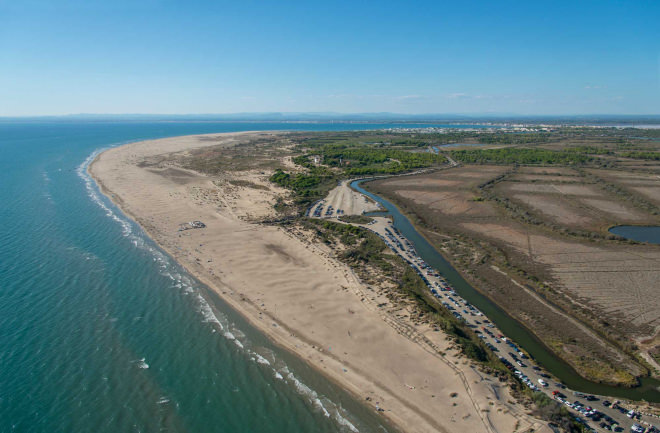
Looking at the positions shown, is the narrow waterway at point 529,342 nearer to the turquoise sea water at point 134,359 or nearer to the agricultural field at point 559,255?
the agricultural field at point 559,255

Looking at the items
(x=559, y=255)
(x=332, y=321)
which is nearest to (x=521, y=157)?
(x=559, y=255)

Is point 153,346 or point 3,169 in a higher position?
point 3,169

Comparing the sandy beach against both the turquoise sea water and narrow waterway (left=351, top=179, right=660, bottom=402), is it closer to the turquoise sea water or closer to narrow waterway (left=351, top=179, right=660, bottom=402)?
the turquoise sea water

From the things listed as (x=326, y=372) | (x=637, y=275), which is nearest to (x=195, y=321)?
(x=326, y=372)

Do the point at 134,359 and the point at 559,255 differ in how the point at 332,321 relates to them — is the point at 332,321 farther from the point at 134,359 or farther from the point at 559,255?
the point at 559,255

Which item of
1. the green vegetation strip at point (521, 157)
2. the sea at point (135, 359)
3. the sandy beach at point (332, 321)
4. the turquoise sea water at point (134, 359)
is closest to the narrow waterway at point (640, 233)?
the sandy beach at point (332, 321)

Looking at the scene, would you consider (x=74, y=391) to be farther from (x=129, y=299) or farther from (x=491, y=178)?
(x=491, y=178)
